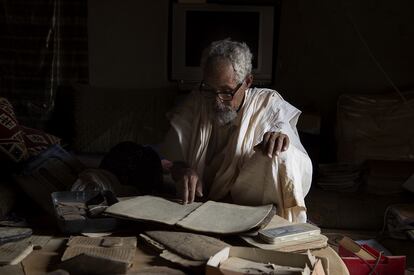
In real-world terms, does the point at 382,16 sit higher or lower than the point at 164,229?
higher

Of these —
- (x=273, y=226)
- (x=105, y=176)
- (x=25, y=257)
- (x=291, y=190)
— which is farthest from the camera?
(x=105, y=176)

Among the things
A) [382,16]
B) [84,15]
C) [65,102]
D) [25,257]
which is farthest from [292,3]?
[25,257]

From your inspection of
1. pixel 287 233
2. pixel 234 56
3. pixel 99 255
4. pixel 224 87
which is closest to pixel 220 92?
pixel 224 87

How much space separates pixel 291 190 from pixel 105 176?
0.78 meters

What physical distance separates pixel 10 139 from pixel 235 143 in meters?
1.27

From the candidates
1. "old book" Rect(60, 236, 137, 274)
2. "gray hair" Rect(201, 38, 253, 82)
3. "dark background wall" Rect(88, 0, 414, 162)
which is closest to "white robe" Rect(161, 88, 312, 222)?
"gray hair" Rect(201, 38, 253, 82)

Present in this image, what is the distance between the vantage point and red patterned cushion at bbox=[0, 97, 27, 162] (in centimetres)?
294

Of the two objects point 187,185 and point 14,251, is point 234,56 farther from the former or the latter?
point 14,251

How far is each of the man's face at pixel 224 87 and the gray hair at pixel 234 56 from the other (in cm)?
2

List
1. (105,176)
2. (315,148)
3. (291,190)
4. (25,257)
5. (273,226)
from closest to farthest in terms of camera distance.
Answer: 1. (25,257)
2. (273,226)
3. (291,190)
4. (105,176)
5. (315,148)

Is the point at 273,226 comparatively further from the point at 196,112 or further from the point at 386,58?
the point at 386,58

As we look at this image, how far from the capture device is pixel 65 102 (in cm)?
410

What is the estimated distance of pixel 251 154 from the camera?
2.47m

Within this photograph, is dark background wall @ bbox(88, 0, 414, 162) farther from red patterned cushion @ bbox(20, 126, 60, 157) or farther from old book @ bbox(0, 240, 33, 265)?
old book @ bbox(0, 240, 33, 265)
